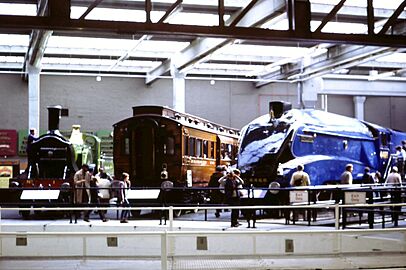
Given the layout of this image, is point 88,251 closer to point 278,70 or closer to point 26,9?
point 26,9

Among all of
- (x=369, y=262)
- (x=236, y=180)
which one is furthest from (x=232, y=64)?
(x=369, y=262)

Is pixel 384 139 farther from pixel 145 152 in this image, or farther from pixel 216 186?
pixel 145 152

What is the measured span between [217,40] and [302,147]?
8.52m

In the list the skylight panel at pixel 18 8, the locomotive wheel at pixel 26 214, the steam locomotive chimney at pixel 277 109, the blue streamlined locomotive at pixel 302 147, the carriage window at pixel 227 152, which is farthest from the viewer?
the carriage window at pixel 227 152

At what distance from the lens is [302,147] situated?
68.3 ft

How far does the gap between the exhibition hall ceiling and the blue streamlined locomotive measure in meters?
2.83

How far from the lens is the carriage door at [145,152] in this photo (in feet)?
71.5

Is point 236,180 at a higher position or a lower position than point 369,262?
higher

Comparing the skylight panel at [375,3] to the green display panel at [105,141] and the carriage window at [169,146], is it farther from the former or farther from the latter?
the green display panel at [105,141]

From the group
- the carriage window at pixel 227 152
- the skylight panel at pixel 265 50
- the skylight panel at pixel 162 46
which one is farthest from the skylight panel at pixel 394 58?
the carriage window at pixel 227 152

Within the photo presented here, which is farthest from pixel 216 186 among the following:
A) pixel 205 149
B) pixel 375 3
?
pixel 375 3

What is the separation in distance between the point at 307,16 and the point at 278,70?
24.3m

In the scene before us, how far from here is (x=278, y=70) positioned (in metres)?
37.5

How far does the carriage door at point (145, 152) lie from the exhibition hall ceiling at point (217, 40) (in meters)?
3.95
